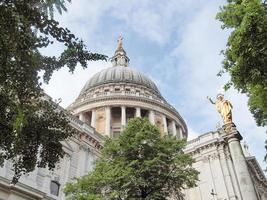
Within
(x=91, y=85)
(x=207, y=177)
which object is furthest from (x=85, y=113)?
(x=207, y=177)

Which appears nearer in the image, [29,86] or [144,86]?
[29,86]

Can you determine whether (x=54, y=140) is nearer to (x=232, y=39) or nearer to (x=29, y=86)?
(x=29, y=86)

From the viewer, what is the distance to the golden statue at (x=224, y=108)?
2023cm

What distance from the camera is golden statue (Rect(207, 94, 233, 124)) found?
2023 cm

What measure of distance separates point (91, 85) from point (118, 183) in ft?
138

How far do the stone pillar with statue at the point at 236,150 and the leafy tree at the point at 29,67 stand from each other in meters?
10.1

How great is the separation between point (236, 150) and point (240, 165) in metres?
0.91

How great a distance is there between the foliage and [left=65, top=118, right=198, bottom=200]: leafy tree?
20.2 ft

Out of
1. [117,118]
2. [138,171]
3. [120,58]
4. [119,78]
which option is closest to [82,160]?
[138,171]

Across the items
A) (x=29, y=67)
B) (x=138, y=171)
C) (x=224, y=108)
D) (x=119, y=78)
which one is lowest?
(x=29, y=67)

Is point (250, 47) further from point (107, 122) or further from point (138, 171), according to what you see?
point (107, 122)

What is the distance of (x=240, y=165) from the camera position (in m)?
17.9

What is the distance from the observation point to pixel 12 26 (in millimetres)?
8555

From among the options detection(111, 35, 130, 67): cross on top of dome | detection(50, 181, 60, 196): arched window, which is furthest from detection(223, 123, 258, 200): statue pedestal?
detection(111, 35, 130, 67): cross on top of dome
